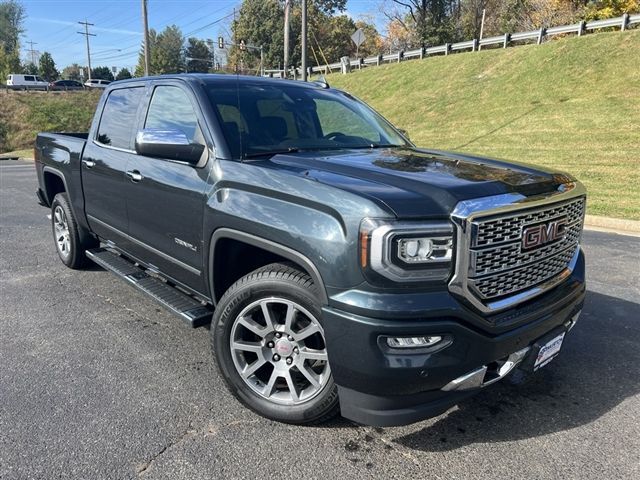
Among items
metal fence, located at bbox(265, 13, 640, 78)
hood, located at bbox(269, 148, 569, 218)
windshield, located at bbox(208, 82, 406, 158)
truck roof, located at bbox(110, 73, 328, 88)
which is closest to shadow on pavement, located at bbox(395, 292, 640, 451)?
hood, located at bbox(269, 148, 569, 218)

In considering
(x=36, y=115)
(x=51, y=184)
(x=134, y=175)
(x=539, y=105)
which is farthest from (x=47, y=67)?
(x=134, y=175)

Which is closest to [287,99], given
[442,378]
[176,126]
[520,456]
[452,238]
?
[176,126]

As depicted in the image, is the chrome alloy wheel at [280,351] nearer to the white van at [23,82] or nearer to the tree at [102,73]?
the white van at [23,82]

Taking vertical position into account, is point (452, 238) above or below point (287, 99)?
below

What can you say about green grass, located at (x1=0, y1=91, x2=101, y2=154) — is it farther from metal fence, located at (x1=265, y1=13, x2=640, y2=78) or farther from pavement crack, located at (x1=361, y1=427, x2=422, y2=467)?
pavement crack, located at (x1=361, y1=427, x2=422, y2=467)

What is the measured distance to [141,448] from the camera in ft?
8.84

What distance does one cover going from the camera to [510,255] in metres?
2.57

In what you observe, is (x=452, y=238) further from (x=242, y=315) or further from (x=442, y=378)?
(x=242, y=315)

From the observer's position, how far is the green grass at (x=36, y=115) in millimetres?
32000

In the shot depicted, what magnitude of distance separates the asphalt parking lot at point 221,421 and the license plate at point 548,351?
38 centimetres

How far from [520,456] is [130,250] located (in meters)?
3.26

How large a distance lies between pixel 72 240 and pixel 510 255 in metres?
4.59

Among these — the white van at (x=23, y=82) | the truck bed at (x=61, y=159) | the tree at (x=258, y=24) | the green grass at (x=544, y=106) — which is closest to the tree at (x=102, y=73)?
the tree at (x=258, y=24)

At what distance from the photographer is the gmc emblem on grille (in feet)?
8.63
